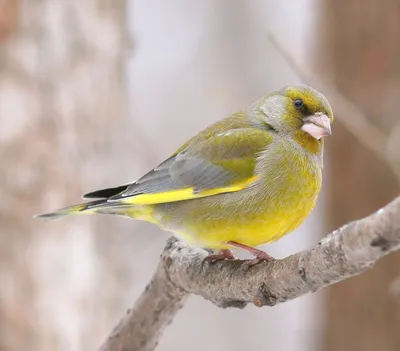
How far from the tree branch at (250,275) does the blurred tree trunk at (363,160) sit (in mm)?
1614

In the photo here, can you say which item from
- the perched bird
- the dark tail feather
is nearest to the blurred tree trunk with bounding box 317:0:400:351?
the perched bird

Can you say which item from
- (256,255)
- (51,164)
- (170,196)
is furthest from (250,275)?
(51,164)

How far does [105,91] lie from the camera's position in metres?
3.63

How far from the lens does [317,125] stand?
2430 mm

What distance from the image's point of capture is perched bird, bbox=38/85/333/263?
2264mm

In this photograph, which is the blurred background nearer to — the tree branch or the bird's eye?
the bird's eye

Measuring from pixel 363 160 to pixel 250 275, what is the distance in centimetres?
213

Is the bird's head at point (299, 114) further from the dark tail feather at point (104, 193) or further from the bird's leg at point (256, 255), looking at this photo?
the dark tail feather at point (104, 193)

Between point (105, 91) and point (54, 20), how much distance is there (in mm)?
428

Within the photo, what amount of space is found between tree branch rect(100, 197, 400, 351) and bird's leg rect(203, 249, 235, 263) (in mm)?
33

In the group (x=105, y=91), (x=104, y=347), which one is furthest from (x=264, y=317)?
(x=104, y=347)

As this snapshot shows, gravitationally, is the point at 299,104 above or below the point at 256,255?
above

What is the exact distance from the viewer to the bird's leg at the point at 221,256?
2305 mm

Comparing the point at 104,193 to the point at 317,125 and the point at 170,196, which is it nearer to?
the point at 170,196
